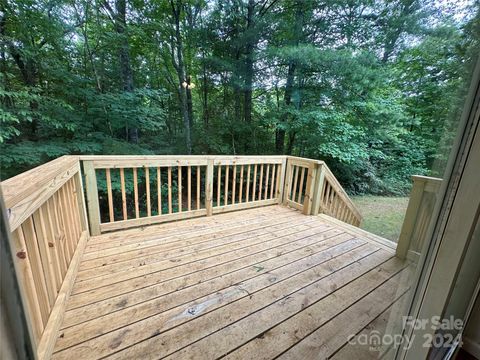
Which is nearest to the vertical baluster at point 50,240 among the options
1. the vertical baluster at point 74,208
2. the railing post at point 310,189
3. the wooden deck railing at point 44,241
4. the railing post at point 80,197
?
the wooden deck railing at point 44,241

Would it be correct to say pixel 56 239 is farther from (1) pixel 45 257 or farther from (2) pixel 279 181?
(2) pixel 279 181

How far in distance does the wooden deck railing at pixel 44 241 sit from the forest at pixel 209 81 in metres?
1.70

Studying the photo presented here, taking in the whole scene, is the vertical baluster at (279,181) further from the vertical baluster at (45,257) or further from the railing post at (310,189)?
the vertical baluster at (45,257)

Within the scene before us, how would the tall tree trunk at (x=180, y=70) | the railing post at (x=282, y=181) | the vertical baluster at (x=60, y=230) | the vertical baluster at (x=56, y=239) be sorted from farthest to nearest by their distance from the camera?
1. the tall tree trunk at (x=180, y=70)
2. the railing post at (x=282, y=181)
3. the vertical baluster at (x=60, y=230)
4. the vertical baluster at (x=56, y=239)

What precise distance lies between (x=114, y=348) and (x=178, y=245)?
1.10 m

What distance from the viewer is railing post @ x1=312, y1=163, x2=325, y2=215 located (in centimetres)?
311

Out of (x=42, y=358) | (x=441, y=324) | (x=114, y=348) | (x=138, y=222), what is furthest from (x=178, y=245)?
(x=441, y=324)

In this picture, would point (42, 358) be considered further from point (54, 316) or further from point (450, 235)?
point (450, 235)

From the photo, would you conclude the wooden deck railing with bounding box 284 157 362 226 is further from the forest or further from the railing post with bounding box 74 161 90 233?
the railing post with bounding box 74 161 90 233

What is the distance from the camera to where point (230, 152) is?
586cm

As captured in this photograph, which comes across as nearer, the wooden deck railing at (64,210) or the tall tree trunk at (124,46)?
the wooden deck railing at (64,210)

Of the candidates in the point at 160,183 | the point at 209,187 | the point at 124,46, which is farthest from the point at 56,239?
the point at 124,46

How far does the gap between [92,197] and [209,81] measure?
189 inches

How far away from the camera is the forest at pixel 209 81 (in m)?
3.19
